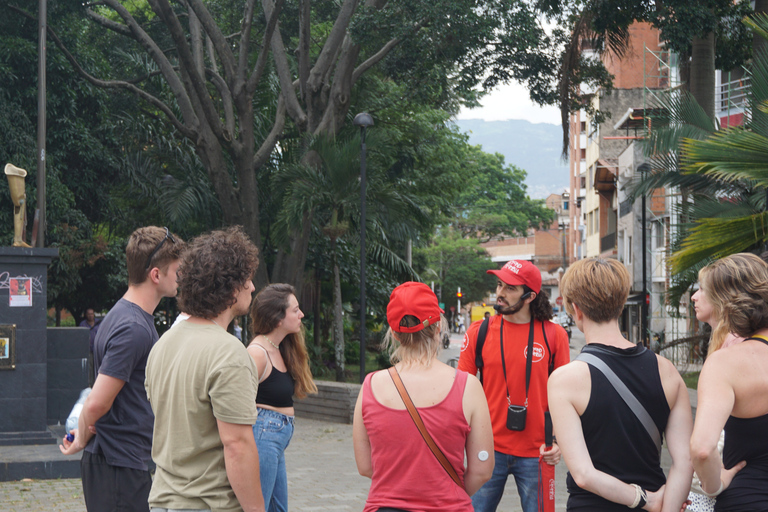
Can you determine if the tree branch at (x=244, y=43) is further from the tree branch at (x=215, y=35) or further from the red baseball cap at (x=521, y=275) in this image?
the red baseball cap at (x=521, y=275)

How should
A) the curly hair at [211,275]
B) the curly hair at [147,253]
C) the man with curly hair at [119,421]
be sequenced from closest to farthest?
the curly hair at [211,275], the man with curly hair at [119,421], the curly hair at [147,253]

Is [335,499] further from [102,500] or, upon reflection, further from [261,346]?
[102,500]

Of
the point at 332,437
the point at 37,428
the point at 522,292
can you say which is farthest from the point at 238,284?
the point at 332,437

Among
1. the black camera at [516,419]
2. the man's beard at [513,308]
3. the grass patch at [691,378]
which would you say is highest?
the man's beard at [513,308]

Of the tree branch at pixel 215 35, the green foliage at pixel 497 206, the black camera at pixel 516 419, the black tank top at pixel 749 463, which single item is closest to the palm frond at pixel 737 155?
the black camera at pixel 516 419

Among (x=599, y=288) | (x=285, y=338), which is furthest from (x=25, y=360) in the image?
(x=599, y=288)

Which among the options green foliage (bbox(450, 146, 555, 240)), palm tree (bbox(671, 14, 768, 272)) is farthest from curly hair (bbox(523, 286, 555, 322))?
green foliage (bbox(450, 146, 555, 240))

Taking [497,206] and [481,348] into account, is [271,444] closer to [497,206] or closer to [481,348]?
[481,348]

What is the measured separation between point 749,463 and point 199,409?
1.93 m

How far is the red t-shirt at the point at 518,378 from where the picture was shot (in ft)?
14.6

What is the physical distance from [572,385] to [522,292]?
5.89 feet

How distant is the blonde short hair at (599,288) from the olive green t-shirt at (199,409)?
117cm

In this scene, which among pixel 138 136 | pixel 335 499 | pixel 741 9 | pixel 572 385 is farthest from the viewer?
pixel 138 136

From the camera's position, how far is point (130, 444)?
343cm
